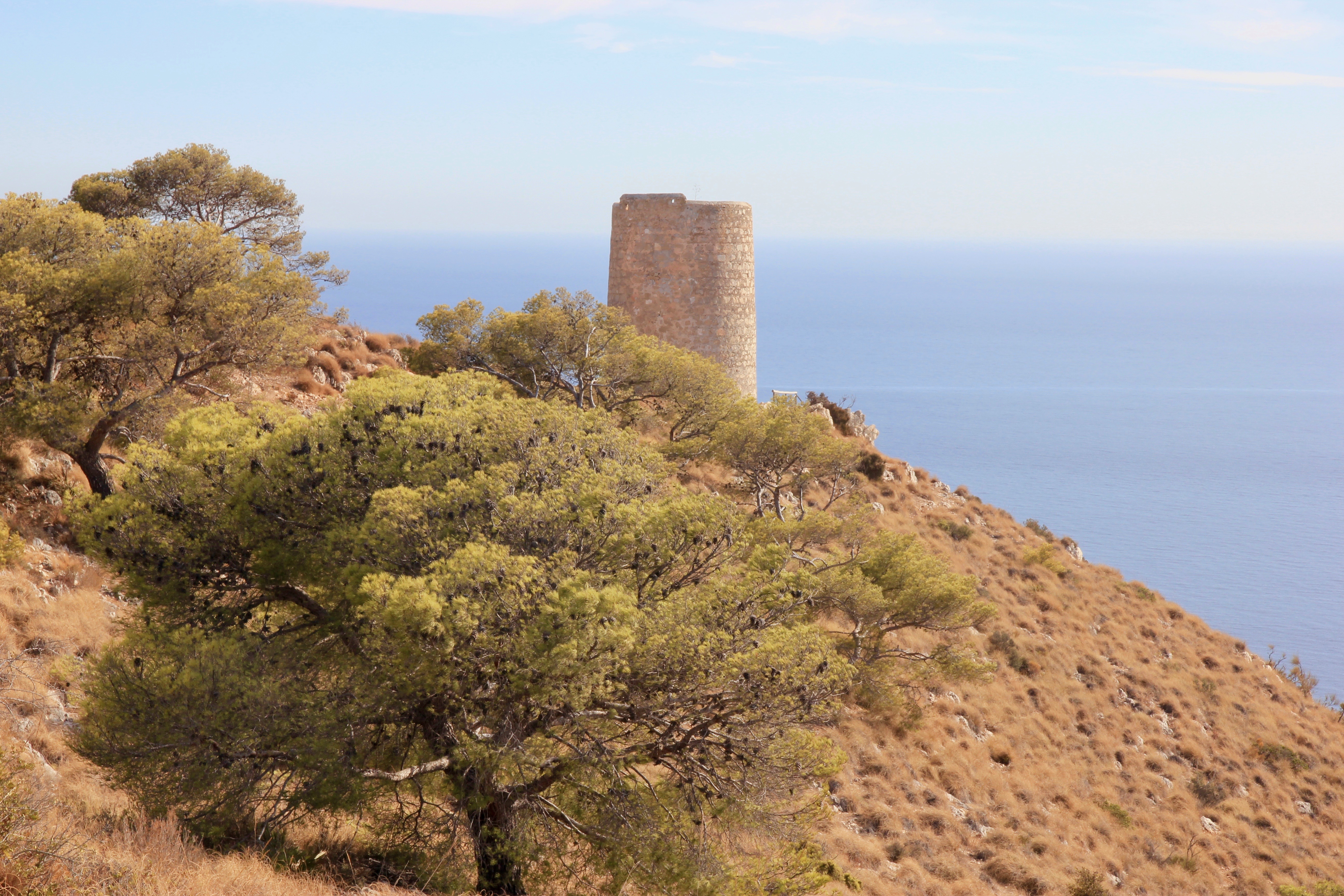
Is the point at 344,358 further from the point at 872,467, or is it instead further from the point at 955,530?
the point at 955,530

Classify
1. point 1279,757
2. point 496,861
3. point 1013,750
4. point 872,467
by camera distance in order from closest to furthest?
point 496,861 → point 1013,750 → point 1279,757 → point 872,467

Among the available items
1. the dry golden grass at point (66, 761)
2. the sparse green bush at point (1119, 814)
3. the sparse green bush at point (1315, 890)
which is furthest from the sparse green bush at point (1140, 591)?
the dry golden grass at point (66, 761)

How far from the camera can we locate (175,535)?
9.86 meters

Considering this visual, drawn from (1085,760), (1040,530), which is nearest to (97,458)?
(1085,760)

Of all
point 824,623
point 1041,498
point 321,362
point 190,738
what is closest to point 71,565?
point 190,738

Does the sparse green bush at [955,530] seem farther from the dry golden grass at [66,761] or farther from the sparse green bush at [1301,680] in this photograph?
the dry golden grass at [66,761]

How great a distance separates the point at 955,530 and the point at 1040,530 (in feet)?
24.6

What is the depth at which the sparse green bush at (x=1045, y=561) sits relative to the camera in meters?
32.3

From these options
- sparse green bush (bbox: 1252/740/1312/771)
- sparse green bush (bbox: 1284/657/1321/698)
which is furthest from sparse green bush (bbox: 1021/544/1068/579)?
sparse green bush (bbox: 1252/740/1312/771)

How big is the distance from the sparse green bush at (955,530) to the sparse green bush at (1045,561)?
6.25 ft

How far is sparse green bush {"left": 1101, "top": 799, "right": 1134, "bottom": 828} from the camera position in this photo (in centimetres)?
1991

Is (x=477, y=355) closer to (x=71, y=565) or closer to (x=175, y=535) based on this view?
(x=71, y=565)

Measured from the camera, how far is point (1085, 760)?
22.3m

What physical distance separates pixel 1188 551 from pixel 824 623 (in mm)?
92219
